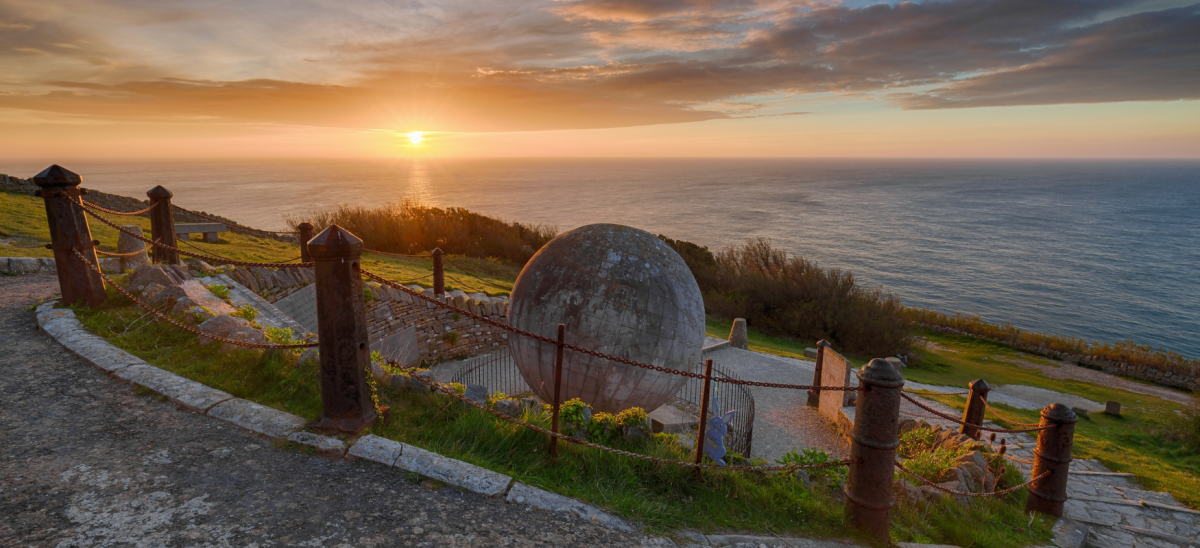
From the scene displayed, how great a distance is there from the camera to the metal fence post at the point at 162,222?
29.7 feet

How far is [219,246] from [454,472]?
1625 cm

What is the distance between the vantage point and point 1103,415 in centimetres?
1625

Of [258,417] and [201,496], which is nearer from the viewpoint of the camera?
[201,496]

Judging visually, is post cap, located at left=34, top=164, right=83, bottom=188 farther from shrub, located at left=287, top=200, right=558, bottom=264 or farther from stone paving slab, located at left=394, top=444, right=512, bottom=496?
shrub, located at left=287, top=200, right=558, bottom=264

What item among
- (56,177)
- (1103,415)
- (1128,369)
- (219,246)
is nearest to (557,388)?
(56,177)

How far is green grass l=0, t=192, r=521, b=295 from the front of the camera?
13.1 metres

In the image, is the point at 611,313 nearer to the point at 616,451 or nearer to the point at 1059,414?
the point at 616,451

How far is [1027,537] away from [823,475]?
2194 mm

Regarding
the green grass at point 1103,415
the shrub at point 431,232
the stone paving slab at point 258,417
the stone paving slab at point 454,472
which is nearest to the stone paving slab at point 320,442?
the stone paving slab at point 258,417

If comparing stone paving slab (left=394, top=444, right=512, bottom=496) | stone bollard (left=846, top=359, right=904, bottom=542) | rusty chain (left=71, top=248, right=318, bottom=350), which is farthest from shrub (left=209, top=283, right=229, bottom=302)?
stone bollard (left=846, top=359, right=904, bottom=542)

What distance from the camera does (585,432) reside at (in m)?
5.38

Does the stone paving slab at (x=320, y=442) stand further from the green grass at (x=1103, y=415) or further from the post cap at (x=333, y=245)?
the green grass at (x=1103, y=415)

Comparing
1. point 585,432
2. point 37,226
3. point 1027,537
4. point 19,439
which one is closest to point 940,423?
point 1027,537

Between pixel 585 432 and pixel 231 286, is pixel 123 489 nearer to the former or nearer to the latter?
pixel 585 432
